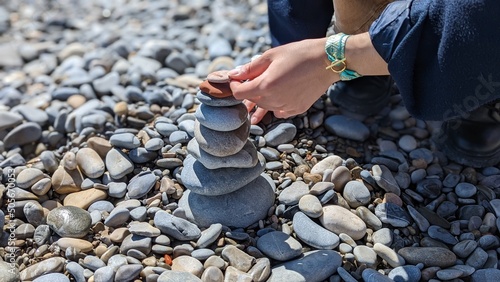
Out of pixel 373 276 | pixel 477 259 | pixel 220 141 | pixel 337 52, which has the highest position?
pixel 337 52

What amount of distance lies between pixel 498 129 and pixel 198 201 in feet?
4.00

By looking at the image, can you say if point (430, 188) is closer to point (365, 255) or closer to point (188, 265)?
point (365, 255)

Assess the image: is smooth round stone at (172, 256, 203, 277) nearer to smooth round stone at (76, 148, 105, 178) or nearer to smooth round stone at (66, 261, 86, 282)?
smooth round stone at (66, 261, 86, 282)

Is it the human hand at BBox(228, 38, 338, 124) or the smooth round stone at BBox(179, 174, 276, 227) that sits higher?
the human hand at BBox(228, 38, 338, 124)

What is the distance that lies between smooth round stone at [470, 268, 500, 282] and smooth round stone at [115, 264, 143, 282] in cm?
102

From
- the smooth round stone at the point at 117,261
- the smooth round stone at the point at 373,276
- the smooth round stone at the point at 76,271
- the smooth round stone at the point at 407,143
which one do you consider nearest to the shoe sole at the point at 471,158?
the smooth round stone at the point at 407,143

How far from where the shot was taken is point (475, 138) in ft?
7.65

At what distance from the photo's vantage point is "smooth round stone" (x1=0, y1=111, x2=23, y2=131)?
8.36 ft

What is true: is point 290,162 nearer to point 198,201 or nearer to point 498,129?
point 198,201

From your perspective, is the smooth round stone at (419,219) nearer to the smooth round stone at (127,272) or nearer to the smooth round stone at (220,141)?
the smooth round stone at (220,141)

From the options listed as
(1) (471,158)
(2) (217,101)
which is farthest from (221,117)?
(1) (471,158)

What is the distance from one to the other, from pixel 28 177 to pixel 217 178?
716 millimetres

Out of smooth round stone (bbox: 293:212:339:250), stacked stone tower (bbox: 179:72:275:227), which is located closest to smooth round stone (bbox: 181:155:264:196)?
stacked stone tower (bbox: 179:72:275:227)

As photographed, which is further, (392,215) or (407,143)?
(407,143)
